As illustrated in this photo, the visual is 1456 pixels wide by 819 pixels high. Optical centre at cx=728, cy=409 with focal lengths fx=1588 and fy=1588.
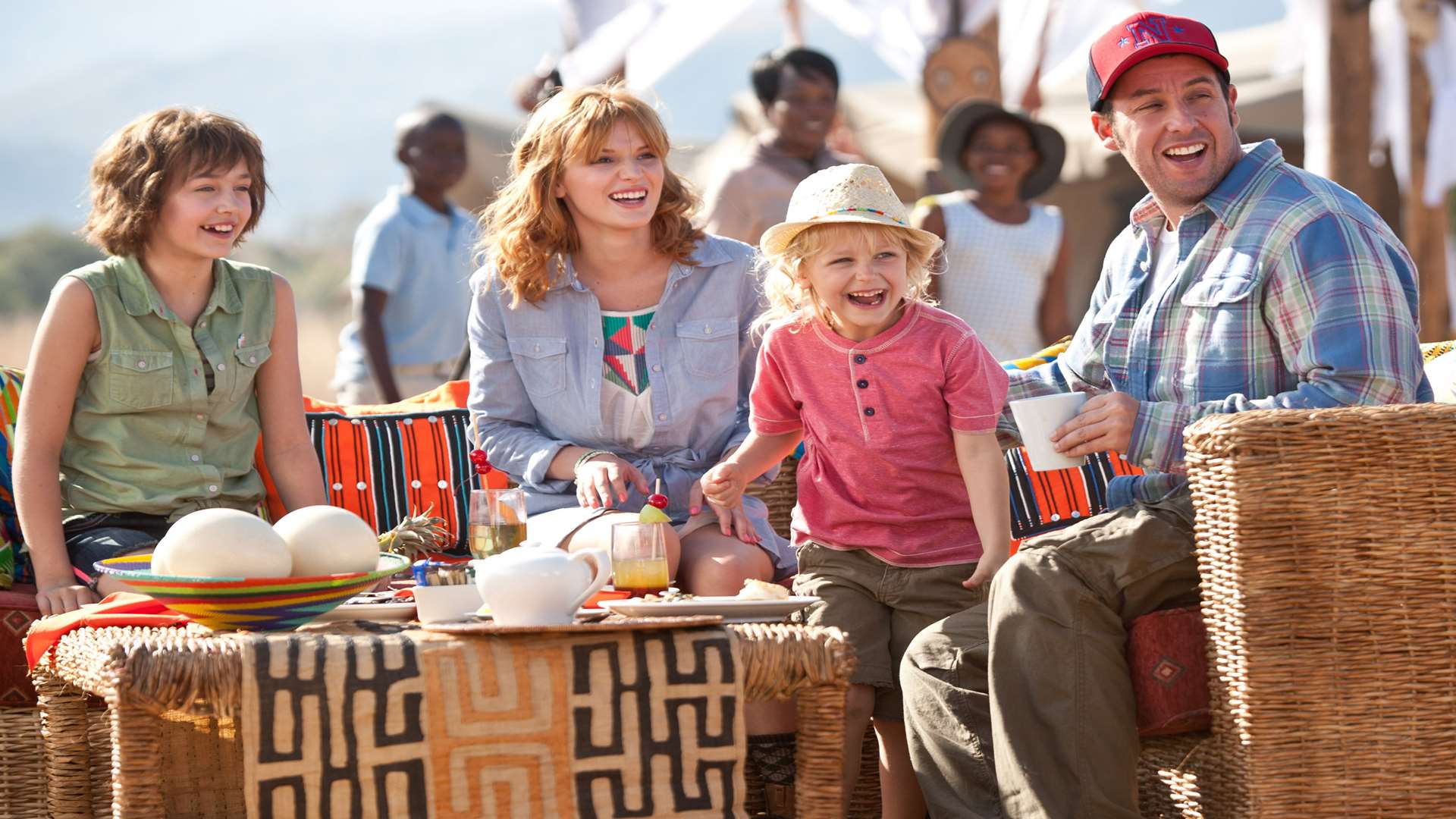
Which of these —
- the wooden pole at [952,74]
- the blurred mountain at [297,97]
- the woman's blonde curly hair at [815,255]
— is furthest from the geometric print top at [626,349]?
the blurred mountain at [297,97]

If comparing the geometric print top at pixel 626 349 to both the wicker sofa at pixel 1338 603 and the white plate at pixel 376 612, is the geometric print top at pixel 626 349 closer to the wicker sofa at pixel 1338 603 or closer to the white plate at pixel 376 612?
the white plate at pixel 376 612

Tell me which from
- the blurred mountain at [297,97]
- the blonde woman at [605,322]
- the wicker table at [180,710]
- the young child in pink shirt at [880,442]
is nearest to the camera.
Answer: the wicker table at [180,710]

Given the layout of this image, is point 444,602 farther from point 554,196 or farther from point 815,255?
point 554,196

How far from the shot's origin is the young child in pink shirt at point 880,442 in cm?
350

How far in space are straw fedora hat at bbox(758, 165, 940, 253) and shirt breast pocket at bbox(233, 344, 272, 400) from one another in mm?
1455

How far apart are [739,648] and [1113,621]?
747mm

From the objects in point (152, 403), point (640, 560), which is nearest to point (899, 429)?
point (640, 560)

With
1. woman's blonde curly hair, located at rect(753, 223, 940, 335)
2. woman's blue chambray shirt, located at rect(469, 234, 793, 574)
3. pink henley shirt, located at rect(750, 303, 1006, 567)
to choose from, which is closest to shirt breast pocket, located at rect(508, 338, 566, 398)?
woman's blue chambray shirt, located at rect(469, 234, 793, 574)

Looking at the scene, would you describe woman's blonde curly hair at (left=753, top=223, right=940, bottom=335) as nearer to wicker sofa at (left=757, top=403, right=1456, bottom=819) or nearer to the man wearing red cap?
the man wearing red cap

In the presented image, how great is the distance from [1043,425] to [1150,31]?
0.90 metres

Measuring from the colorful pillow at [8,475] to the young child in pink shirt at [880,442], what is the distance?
1787mm

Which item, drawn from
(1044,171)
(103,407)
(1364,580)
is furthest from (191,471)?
(1044,171)

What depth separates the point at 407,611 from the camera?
3.12 m

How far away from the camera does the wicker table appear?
2613mm
